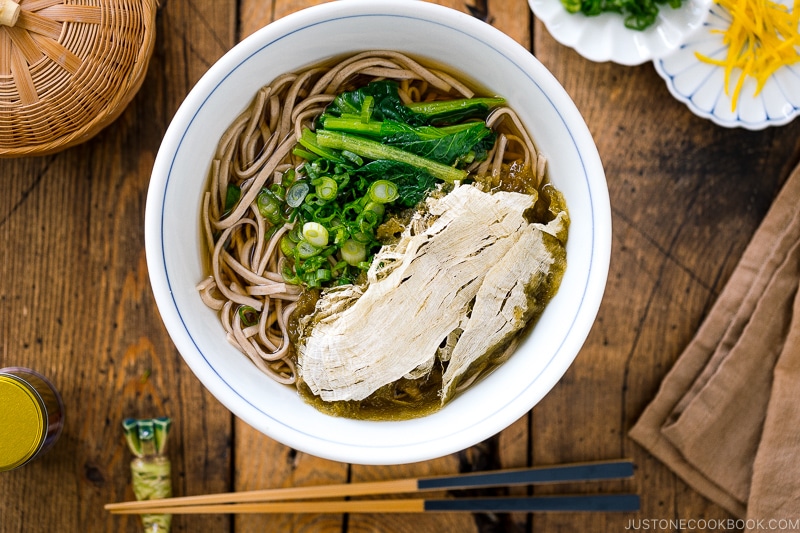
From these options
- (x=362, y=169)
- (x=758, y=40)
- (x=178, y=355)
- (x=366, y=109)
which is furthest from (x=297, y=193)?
(x=758, y=40)

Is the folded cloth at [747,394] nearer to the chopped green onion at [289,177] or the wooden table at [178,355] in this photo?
the wooden table at [178,355]

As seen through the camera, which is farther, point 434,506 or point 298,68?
point 434,506

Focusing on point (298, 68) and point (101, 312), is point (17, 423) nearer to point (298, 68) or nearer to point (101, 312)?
point (101, 312)

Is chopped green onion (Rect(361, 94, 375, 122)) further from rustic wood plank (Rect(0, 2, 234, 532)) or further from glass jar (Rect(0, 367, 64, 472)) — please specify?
glass jar (Rect(0, 367, 64, 472))

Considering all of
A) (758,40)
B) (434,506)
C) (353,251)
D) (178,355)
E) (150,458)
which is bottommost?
(434,506)

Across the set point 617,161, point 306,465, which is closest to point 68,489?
point 306,465

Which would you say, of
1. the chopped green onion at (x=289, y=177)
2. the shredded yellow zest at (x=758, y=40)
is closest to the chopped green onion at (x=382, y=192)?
the chopped green onion at (x=289, y=177)
